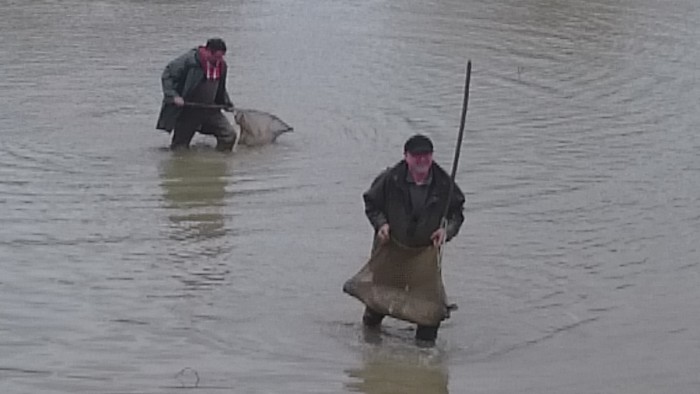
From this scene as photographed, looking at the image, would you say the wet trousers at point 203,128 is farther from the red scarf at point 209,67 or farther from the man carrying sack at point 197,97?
the red scarf at point 209,67

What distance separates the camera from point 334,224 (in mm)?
13094

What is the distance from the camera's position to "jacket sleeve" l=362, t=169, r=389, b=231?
9.16m

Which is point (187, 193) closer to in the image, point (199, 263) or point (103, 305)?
point (199, 263)

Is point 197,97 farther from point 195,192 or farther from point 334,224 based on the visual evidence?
point 334,224

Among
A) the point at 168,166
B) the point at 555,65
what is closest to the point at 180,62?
the point at 168,166

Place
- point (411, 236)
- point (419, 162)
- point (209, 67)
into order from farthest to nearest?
point (209, 67) < point (411, 236) < point (419, 162)

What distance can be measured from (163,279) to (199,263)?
62cm

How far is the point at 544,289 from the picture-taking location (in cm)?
1116

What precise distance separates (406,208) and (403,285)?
1.74ft

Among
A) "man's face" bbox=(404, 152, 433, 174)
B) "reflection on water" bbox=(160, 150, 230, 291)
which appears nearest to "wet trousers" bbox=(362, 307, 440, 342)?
"man's face" bbox=(404, 152, 433, 174)

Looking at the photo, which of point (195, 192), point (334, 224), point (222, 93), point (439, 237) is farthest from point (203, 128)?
point (439, 237)

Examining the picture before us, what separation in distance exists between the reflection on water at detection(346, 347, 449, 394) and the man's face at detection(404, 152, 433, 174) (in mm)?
1178

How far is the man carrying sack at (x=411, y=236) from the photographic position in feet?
29.8

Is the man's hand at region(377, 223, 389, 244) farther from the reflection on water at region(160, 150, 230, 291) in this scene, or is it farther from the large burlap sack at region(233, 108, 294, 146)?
the large burlap sack at region(233, 108, 294, 146)
